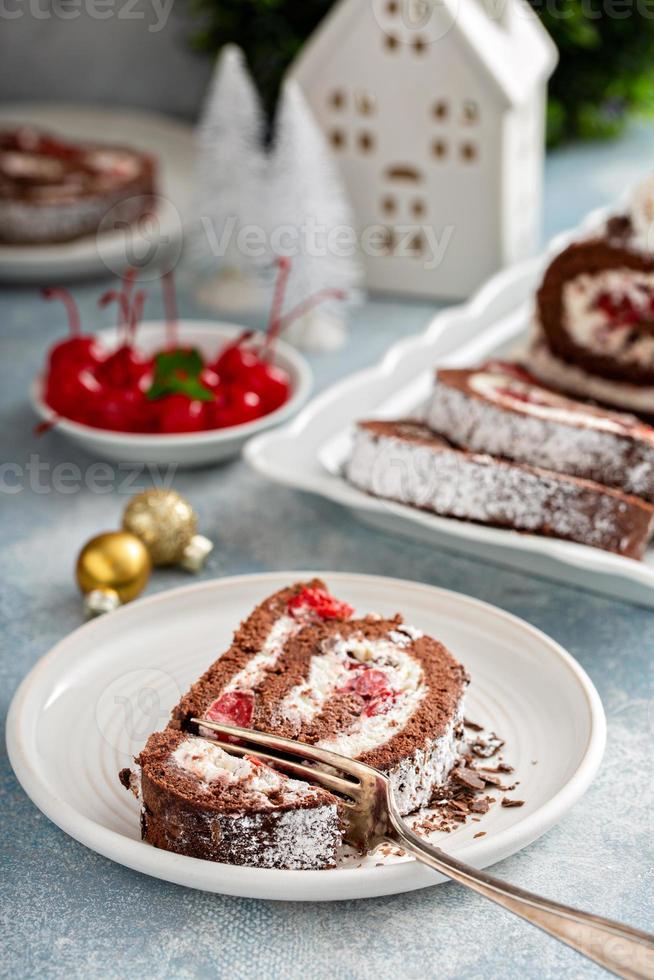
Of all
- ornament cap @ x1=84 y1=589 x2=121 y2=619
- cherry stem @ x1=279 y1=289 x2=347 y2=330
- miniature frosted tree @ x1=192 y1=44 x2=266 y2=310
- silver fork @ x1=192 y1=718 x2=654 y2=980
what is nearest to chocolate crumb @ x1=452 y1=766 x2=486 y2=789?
silver fork @ x1=192 y1=718 x2=654 y2=980

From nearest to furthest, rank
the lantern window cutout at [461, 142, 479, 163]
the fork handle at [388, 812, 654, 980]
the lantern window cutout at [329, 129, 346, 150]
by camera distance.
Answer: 1. the fork handle at [388, 812, 654, 980]
2. the lantern window cutout at [461, 142, 479, 163]
3. the lantern window cutout at [329, 129, 346, 150]

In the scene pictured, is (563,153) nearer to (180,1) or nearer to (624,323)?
(180,1)

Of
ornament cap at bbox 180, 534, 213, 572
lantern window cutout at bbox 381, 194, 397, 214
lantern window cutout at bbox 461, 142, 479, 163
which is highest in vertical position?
lantern window cutout at bbox 461, 142, 479, 163

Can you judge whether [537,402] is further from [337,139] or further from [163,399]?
[337,139]

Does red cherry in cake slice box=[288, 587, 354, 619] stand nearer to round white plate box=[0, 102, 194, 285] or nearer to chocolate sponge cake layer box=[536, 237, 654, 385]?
chocolate sponge cake layer box=[536, 237, 654, 385]

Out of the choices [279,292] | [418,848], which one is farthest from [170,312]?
[418,848]

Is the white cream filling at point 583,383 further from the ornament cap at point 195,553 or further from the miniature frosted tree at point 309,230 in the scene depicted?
the ornament cap at point 195,553
